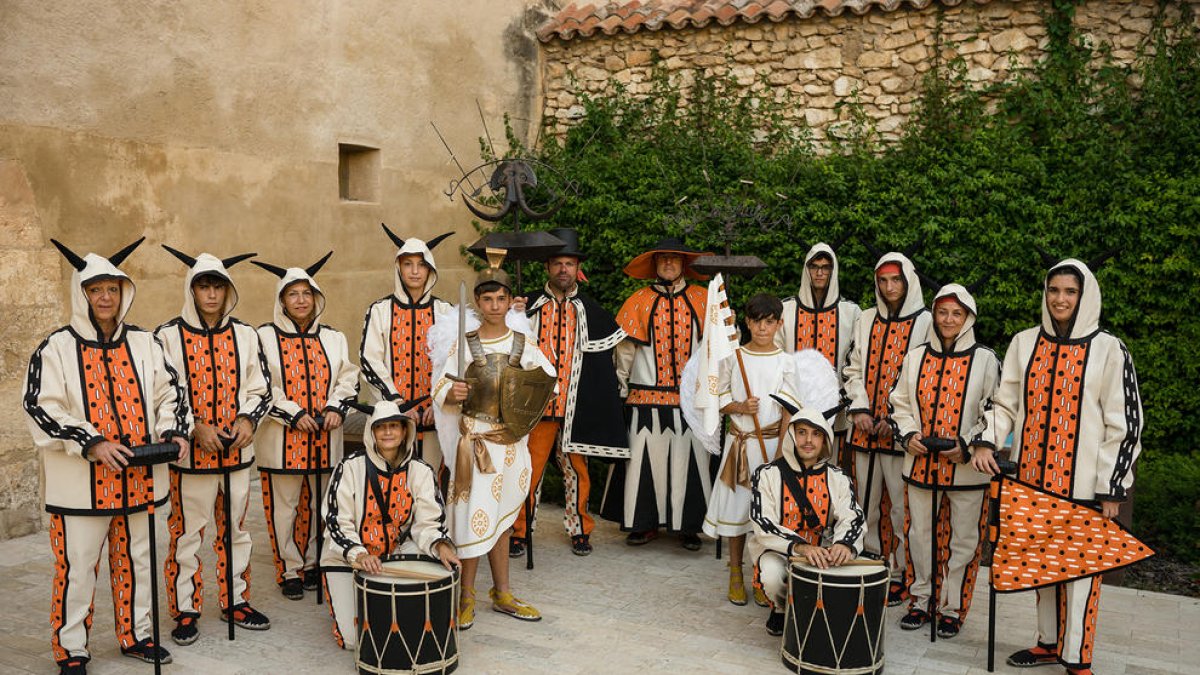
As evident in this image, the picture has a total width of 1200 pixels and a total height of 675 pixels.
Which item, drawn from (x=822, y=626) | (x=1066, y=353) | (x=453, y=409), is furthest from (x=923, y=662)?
(x=453, y=409)

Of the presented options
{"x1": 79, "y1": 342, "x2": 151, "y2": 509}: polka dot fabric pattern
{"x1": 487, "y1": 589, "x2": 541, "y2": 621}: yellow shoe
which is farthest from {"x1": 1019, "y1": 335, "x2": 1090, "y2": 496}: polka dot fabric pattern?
{"x1": 79, "y1": 342, "x2": 151, "y2": 509}: polka dot fabric pattern

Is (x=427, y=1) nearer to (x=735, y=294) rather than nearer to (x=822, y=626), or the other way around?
(x=735, y=294)

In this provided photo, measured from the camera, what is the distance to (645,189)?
360 inches

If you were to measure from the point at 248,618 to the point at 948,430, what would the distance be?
3.70 meters

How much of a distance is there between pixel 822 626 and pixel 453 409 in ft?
A: 6.83

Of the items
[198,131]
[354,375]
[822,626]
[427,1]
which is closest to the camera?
[822,626]

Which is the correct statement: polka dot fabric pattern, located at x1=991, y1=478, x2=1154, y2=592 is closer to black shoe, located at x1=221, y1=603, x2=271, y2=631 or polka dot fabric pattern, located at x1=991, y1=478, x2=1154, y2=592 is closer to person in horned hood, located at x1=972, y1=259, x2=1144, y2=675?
person in horned hood, located at x1=972, y1=259, x2=1144, y2=675

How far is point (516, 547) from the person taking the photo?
657 centimetres

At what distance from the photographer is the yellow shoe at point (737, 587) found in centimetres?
559

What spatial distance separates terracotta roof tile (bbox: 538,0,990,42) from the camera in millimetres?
8688

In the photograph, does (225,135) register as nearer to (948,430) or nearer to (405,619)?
(405,619)

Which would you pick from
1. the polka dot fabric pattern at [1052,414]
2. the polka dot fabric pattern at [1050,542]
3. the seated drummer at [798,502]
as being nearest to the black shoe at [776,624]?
the seated drummer at [798,502]

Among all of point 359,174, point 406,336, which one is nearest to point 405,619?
point 406,336

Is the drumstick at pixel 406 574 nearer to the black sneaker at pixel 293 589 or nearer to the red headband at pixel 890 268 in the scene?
the black sneaker at pixel 293 589
